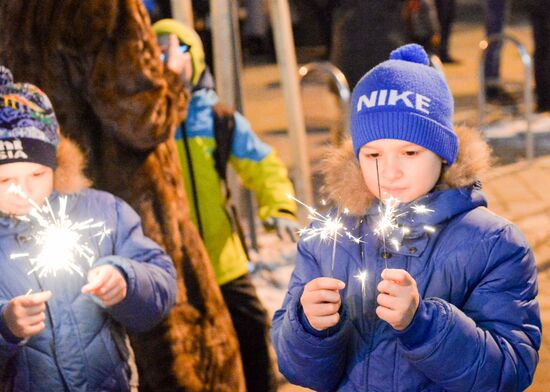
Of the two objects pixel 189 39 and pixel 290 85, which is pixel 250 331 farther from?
pixel 290 85

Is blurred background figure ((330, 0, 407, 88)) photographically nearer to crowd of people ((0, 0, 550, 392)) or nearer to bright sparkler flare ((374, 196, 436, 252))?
crowd of people ((0, 0, 550, 392))

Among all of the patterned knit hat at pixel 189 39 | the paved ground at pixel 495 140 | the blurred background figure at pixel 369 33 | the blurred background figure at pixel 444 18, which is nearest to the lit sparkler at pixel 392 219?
the paved ground at pixel 495 140

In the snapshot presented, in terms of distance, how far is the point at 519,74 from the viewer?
1227 centimetres

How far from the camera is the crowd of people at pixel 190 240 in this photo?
7.77 ft

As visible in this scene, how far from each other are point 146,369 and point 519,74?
31.9 ft

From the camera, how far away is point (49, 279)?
278cm

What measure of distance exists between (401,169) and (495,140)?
6997mm

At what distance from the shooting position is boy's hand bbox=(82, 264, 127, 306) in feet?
8.52

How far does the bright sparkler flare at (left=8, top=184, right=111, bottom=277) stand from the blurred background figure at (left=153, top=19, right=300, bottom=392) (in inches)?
37.8

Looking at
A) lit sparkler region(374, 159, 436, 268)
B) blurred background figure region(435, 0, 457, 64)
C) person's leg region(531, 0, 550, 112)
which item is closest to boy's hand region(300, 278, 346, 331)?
lit sparkler region(374, 159, 436, 268)

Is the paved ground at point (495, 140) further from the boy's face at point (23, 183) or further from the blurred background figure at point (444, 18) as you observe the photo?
the boy's face at point (23, 183)

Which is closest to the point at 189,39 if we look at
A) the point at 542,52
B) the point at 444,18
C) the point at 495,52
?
the point at 542,52

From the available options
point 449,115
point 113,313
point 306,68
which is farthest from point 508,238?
point 306,68

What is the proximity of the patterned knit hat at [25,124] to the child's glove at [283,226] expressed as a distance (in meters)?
1.17
